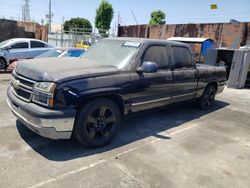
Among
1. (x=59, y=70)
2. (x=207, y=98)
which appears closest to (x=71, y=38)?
(x=207, y=98)

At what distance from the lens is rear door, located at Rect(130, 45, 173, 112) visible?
14.2 feet

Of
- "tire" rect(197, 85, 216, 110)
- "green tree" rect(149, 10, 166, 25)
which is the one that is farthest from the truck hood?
"green tree" rect(149, 10, 166, 25)

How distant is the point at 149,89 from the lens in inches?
179

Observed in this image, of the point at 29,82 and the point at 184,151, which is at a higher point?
the point at 29,82

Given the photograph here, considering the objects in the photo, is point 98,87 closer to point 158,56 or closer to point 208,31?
point 158,56

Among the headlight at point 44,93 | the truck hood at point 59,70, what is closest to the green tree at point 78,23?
the truck hood at point 59,70

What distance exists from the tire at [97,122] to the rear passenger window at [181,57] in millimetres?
1948

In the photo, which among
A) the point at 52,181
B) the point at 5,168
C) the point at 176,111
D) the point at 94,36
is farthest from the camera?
the point at 94,36

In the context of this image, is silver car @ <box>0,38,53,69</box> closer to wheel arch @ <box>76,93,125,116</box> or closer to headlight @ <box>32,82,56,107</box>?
wheel arch @ <box>76,93,125,116</box>

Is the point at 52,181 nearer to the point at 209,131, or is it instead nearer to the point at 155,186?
the point at 155,186

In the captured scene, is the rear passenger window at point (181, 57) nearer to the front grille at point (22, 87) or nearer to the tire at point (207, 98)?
the tire at point (207, 98)

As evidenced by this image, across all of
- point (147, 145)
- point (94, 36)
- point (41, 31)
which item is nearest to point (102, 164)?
point (147, 145)

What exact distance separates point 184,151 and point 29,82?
106 inches

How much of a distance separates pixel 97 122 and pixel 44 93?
98 centimetres
